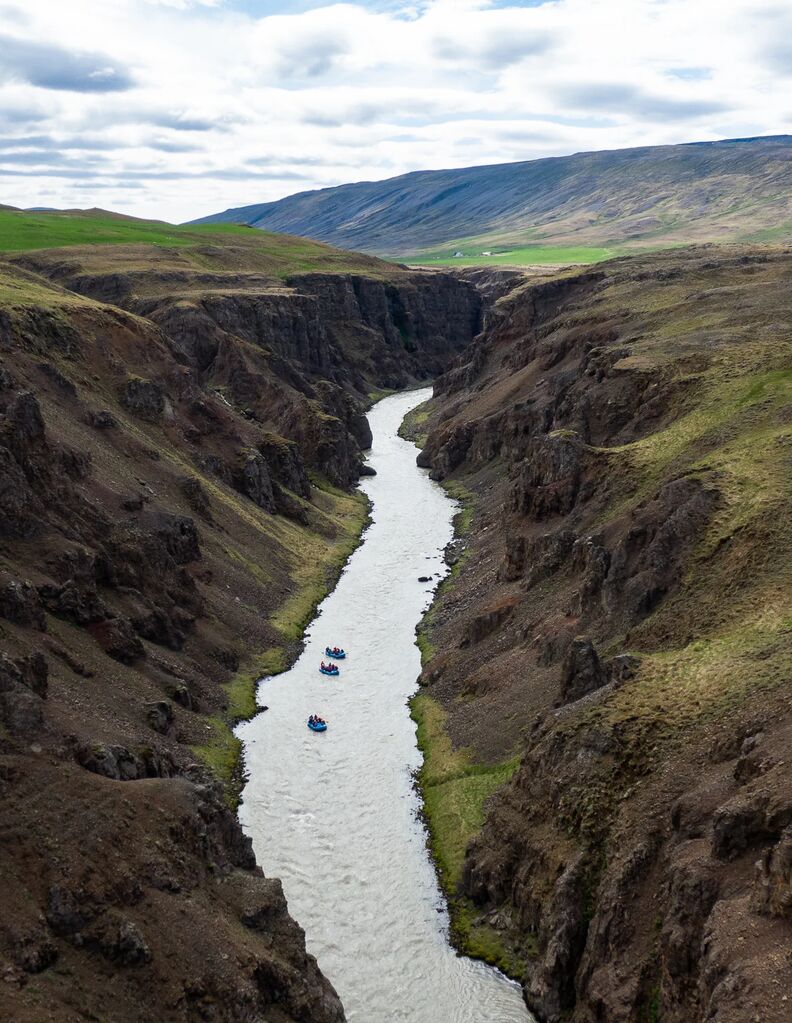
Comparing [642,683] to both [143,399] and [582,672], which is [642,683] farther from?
[143,399]

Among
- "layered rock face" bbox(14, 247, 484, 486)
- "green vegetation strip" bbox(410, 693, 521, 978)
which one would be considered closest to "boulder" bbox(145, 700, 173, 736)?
"green vegetation strip" bbox(410, 693, 521, 978)

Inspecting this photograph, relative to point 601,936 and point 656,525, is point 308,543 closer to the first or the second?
point 656,525

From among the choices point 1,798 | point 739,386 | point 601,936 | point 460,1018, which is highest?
point 739,386

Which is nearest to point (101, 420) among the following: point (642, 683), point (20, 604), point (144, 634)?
point (144, 634)

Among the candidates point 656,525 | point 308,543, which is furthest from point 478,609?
point 308,543

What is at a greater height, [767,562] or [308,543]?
[767,562]

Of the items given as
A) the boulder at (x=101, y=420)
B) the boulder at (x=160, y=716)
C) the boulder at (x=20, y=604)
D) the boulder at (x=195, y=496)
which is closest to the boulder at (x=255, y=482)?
the boulder at (x=195, y=496)

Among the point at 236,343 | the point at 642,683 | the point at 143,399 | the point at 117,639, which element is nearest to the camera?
the point at 642,683
